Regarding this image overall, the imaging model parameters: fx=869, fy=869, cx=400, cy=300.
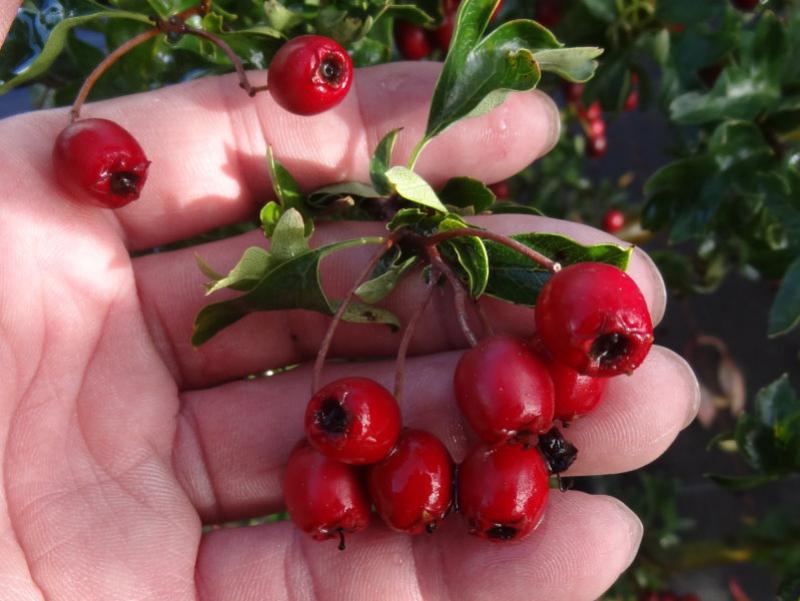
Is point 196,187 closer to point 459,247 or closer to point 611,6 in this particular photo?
point 459,247

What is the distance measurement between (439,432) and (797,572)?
4.51ft

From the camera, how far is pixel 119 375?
2.32 m

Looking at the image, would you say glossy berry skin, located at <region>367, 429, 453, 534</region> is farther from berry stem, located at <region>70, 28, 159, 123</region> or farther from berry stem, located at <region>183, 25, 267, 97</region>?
berry stem, located at <region>70, 28, 159, 123</region>

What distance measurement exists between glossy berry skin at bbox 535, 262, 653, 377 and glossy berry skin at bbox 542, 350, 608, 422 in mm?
125

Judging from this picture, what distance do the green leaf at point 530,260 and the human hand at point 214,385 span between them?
199mm

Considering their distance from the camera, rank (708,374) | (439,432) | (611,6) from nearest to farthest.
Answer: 1. (439,432)
2. (611,6)
3. (708,374)

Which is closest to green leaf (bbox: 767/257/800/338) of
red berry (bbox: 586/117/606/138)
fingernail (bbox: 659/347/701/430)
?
fingernail (bbox: 659/347/701/430)

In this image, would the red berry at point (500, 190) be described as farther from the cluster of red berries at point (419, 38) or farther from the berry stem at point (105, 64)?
the berry stem at point (105, 64)

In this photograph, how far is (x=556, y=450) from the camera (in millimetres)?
1929

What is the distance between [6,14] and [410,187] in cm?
108

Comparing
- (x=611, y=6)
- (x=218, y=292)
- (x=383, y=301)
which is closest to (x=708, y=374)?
(x=611, y=6)

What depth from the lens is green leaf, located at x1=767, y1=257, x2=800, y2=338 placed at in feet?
7.68

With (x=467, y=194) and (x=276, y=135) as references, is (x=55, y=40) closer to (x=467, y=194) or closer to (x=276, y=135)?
(x=276, y=135)

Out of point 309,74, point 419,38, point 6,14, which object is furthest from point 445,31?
point 6,14
